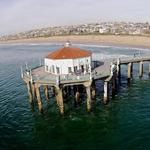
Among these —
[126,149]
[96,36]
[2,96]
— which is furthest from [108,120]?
[96,36]

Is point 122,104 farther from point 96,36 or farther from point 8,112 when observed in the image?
point 96,36

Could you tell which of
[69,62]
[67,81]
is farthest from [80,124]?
[69,62]

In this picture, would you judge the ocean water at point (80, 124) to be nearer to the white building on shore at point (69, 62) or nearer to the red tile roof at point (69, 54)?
the white building on shore at point (69, 62)

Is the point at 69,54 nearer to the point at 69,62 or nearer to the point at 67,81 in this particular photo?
the point at 69,62

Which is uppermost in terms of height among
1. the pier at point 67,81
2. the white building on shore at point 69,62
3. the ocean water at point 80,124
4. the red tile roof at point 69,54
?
the red tile roof at point 69,54

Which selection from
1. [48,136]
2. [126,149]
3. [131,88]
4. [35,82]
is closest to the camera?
[126,149]

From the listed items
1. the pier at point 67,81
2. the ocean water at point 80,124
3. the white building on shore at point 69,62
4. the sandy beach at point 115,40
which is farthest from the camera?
the sandy beach at point 115,40

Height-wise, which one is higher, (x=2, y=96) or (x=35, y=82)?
(x=35, y=82)

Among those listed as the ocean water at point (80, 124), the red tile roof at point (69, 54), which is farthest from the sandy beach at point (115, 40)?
the red tile roof at point (69, 54)
